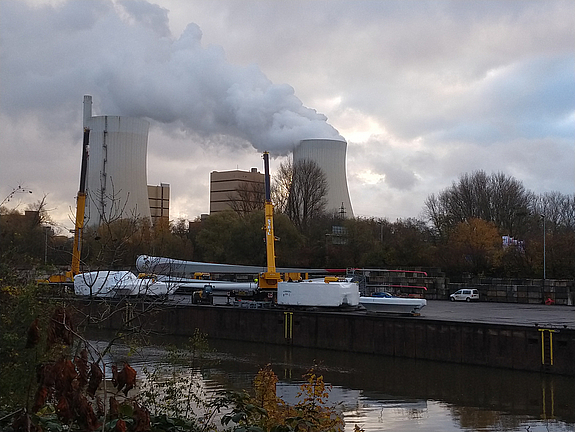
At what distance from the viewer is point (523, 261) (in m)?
48.7

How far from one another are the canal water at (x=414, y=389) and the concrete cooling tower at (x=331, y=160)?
2878cm

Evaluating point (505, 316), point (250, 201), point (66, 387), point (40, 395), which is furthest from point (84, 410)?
point (250, 201)

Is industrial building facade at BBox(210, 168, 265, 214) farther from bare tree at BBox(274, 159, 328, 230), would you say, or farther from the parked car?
the parked car

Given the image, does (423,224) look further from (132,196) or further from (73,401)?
(73,401)

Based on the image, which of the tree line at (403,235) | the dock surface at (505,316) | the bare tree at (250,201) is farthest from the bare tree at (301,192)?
the dock surface at (505,316)

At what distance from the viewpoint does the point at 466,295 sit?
148 ft

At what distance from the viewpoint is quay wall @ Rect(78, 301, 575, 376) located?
2181 centimetres

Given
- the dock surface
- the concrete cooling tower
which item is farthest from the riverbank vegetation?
the concrete cooling tower

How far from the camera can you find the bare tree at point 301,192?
5880cm

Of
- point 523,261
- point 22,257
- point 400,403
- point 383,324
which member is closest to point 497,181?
point 523,261

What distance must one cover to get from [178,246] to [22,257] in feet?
169

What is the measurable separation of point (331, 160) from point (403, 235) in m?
9.17

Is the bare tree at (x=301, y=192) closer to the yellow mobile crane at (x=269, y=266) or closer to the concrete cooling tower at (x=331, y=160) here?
the concrete cooling tower at (x=331, y=160)

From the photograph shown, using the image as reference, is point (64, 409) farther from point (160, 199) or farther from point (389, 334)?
point (160, 199)
